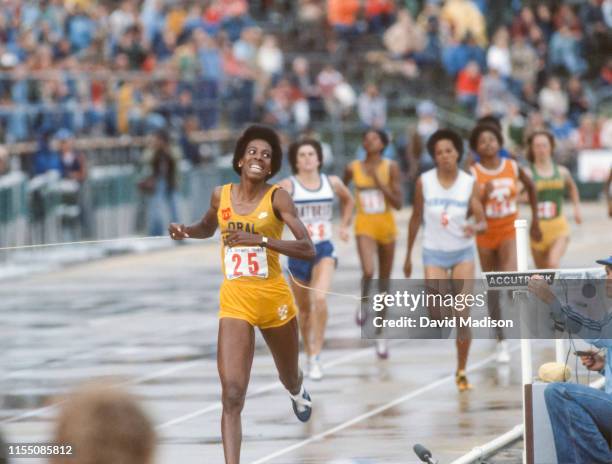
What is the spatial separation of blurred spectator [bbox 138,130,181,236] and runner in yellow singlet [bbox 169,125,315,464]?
675 inches

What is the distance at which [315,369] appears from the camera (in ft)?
49.0

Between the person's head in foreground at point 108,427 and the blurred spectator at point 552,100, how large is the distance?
1298 inches

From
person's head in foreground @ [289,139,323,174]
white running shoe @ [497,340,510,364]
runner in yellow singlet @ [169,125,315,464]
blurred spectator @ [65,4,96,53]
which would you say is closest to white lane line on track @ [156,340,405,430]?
runner in yellow singlet @ [169,125,315,464]

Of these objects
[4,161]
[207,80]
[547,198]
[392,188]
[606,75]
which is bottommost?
[547,198]

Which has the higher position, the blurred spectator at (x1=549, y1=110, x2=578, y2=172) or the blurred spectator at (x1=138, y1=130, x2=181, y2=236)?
the blurred spectator at (x1=549, y1=110, x2=578, y2=172)

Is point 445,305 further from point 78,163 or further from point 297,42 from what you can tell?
point 297,42

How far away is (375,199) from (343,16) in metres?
20.6

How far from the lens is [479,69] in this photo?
3678cm

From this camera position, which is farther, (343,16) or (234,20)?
(343,16)

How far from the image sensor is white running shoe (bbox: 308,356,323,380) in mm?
14875

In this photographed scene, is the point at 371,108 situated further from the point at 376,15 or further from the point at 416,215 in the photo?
the point at 416,215

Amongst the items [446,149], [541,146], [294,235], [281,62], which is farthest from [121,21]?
[294,235]

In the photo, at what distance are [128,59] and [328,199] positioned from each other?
15.7 meters

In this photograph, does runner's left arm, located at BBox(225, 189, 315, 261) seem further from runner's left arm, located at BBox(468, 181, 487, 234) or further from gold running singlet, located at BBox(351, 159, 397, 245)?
gold running singlet, located at BBox(351, 159, 397, 245)
